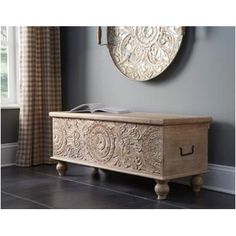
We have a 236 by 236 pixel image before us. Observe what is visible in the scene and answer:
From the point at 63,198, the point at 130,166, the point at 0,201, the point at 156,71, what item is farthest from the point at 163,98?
the point at 0,201

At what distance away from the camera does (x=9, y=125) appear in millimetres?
4043

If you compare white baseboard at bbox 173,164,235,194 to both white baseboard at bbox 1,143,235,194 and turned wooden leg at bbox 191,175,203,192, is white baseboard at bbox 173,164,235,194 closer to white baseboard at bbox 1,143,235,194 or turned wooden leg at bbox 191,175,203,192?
white baseboard at bbox 1,143,235,194

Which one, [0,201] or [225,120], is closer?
[0,201]

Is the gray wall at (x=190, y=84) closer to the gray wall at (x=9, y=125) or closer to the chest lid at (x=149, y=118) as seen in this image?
the chest lid at (x=149, y=118)

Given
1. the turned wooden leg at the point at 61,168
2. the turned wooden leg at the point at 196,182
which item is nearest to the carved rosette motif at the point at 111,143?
the turned wooden leg at the point at 61,168

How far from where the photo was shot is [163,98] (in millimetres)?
3299

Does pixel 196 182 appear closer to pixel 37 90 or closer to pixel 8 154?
pixel 37 90

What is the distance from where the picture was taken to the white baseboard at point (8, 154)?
3963 millimetres

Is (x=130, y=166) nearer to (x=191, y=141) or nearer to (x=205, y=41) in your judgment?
(x=191, y=141)

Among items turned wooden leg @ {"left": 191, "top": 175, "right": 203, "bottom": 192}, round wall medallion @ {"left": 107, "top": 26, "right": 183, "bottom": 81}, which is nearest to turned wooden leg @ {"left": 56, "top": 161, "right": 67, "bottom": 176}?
round wall medallion @ {"left": 107, "top": 26, "right": 183, "bottom": 81}

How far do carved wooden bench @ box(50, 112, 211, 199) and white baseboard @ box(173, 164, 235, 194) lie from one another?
11 centimetres

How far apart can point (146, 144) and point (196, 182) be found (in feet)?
1.62

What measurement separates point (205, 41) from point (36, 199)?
156cm

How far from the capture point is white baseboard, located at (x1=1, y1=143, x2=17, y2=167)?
396 centimetres
